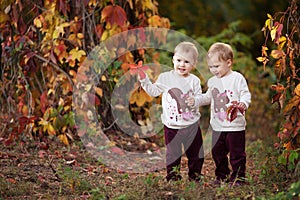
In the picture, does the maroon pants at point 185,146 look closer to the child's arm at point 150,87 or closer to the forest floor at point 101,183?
the forest floor at point 101,183

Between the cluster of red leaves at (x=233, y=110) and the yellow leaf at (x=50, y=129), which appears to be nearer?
the cluster of red leaves at (x=233, y=110)

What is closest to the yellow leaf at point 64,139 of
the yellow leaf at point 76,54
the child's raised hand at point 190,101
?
the yellow leaf at point 76,54

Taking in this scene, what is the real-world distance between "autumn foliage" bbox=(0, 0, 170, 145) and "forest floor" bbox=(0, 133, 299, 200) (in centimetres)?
52

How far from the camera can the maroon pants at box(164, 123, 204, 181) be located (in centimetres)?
393

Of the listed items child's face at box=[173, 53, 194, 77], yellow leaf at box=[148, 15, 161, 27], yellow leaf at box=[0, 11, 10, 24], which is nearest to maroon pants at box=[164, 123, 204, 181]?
child's face at box=[173, 53, 194, 77]

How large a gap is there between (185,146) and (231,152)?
1.17 feet

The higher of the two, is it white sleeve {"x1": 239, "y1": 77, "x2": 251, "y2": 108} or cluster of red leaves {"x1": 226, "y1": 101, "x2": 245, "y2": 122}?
white sleeve {"x1": 239, "y1": 77, "x2": 251, "y2": 108}

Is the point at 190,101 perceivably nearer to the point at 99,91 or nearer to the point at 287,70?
the point at 287,70

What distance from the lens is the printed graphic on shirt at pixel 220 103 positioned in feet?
12.6

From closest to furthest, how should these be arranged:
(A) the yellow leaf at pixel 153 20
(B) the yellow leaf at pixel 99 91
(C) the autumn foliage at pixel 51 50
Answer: (C) the autumn foliage at pixel 51 50, (B) the yellow leaf at pixel 99 91, (A) the yellow leaf at pixel 153 20

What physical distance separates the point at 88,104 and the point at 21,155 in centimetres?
80

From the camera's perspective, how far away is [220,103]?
387cm

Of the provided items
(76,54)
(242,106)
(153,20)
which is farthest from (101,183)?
(153,20)

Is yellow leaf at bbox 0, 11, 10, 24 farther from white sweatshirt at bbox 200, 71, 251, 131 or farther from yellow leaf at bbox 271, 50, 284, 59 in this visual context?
yellow leaf at bbox 271, 50, 284, 59
